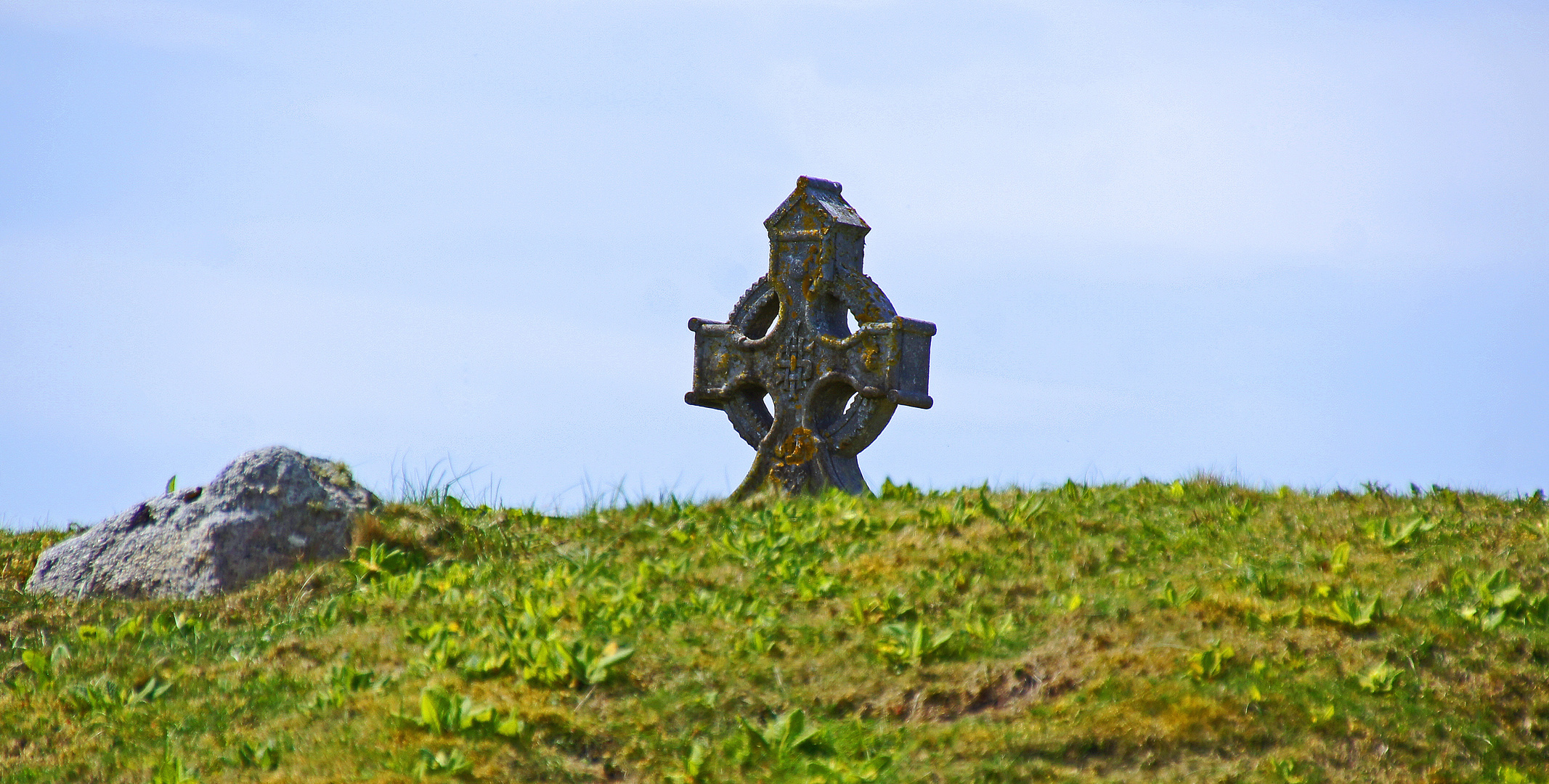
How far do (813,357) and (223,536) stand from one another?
450 cm

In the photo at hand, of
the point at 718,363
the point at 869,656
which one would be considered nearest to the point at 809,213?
the point at 718,363

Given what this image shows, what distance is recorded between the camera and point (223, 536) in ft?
26.4

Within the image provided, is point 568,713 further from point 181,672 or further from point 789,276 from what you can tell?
point 789,276

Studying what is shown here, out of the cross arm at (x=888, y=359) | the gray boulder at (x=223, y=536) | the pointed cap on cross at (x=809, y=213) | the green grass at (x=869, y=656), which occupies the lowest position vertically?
the green grass at (x=869, y=656)

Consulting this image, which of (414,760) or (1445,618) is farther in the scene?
(1445,618)

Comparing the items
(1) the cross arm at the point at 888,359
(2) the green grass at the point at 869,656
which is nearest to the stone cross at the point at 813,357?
(1) the cross arm at the point at 888,359

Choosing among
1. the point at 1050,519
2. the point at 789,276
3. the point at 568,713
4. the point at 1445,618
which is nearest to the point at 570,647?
the point at 568,713

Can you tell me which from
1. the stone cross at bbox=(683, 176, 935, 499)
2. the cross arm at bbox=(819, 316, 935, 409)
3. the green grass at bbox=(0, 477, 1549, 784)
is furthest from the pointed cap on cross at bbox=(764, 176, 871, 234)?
the green grass at bbox=(0, 477, 1549, 784)

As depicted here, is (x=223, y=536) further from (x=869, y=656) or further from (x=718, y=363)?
(x=869, y=656)

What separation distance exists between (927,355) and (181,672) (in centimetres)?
586

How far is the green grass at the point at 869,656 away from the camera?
515 centimetres

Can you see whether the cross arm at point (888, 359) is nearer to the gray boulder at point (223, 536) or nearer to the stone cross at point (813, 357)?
the stone cross at point (813, 357)

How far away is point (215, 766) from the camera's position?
18.0ft

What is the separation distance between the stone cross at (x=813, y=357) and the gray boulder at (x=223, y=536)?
326cm
